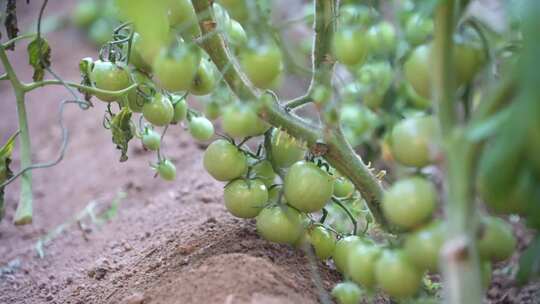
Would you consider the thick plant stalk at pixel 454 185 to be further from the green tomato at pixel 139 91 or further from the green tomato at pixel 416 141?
the green tomato at pixel 139 91

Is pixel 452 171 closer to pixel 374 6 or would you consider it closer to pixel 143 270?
pixel 374 6

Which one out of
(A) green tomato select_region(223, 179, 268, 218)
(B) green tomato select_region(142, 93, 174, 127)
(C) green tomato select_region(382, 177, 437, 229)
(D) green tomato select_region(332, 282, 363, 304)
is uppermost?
(C) green tomato select_region(382, 177, 437, 229)

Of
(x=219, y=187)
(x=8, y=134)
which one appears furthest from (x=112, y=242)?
(x=8, y=134)

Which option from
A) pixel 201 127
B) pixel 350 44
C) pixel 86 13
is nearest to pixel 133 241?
pixel 201 127


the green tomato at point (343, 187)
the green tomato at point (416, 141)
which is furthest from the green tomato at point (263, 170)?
the green tomato at point (416, 141)

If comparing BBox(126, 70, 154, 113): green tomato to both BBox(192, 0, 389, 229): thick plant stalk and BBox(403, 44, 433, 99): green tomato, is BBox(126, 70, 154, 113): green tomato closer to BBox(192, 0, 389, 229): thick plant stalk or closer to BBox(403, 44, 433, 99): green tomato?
BBox(192, 0, 389, 229): thick plant stalk

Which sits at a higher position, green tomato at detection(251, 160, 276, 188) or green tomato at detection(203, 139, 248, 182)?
green tomato at detection(203, 139, 248, 182)

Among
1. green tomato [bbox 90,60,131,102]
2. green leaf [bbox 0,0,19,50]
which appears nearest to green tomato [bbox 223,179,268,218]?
green tomato [bbox 90,60,131,102]
